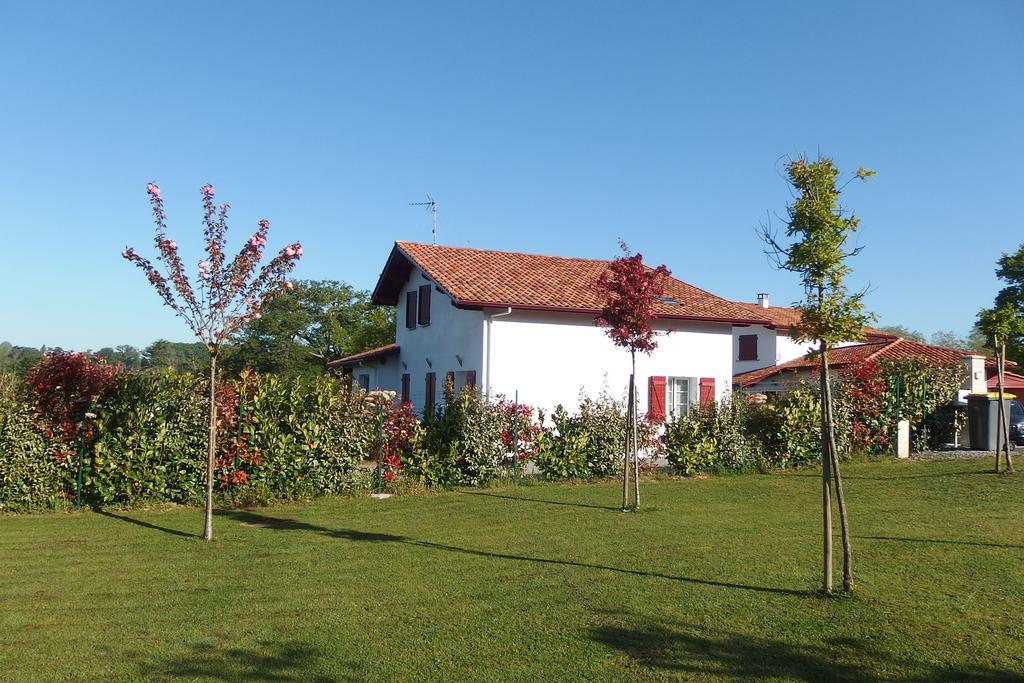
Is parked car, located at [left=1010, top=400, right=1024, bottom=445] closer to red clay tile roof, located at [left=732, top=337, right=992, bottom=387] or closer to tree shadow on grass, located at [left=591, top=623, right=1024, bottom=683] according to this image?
red clay tile roof, located at [left=732, top=337, right=992, bottom=387]

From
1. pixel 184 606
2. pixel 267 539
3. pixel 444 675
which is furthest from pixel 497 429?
pixel 444 675

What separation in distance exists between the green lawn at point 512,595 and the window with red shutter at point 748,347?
94.7ft

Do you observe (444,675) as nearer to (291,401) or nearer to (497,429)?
(291,401)

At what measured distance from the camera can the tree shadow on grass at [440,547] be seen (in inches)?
294

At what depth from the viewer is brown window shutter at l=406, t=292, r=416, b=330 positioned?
80.1ft

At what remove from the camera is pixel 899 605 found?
6688 mm

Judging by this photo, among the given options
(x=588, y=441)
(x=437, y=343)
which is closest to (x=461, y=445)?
(x=588, y=441)

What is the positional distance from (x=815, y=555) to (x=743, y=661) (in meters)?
3.58

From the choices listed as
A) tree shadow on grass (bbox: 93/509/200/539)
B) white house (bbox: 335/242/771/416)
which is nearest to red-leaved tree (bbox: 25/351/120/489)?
tree shadow on grass (bbox: 93/509/200/539)

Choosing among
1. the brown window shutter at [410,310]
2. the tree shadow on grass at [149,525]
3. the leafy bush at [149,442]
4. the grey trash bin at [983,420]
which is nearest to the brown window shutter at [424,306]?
the brown window shutter at [410,310]

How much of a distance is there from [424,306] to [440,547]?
47.4ft

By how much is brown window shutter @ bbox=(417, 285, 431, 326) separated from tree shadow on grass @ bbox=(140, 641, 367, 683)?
1766 cm

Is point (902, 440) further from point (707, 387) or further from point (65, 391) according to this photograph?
point (65, 391)

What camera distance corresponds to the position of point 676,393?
22875mm
